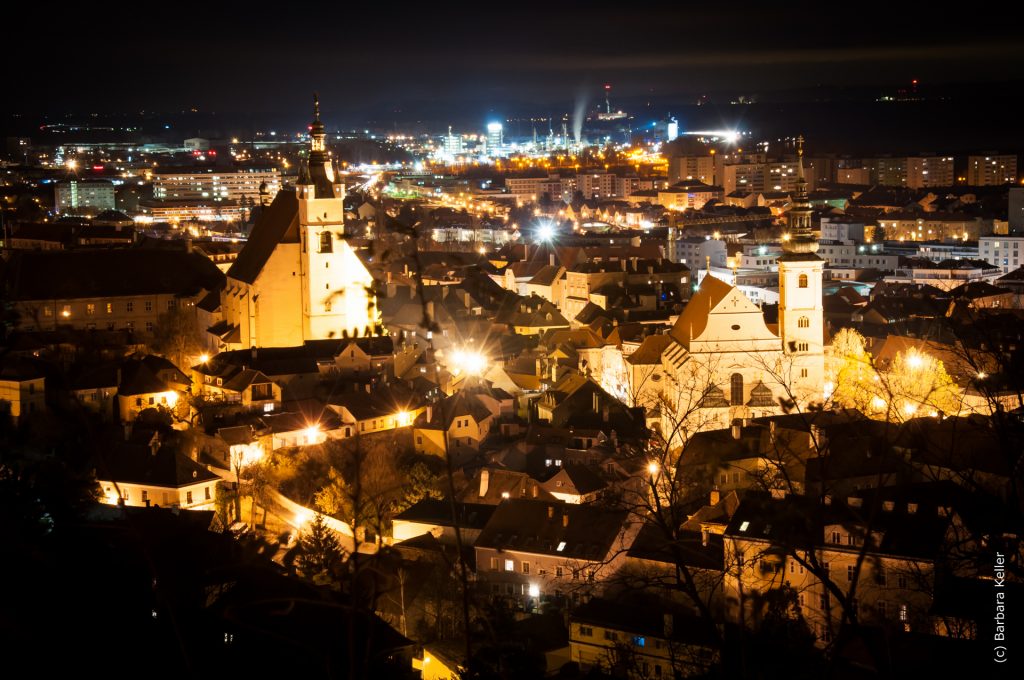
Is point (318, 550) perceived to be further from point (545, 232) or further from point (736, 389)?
point (545, 232)

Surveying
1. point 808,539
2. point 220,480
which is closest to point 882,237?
point 220,480

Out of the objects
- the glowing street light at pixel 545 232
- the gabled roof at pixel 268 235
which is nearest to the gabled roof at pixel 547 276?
the gabled roof at pixel 268 235

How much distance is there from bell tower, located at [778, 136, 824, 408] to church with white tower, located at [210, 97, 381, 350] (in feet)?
20.9

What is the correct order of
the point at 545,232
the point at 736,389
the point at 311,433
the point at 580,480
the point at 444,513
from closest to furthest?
the point at 444,513, the point at 580,480, the point at 311,433, the point at 736,389, the point at 545,232

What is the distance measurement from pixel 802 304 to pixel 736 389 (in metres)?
1.66

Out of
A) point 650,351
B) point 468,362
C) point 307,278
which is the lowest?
point 468,362

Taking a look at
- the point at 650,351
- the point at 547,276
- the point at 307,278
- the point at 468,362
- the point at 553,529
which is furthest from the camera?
the point at 547,276

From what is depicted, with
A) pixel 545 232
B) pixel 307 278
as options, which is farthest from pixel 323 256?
pixel 545 232

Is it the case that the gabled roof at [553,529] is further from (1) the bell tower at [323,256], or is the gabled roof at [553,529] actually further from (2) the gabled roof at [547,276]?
(2) the gabled roof at [547,276]

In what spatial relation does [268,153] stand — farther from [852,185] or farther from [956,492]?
[956,492]

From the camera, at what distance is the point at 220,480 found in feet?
51.4

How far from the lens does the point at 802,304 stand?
20.0 metres

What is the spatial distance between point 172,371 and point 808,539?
1541 cm

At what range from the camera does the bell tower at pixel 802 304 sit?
1986 cm
